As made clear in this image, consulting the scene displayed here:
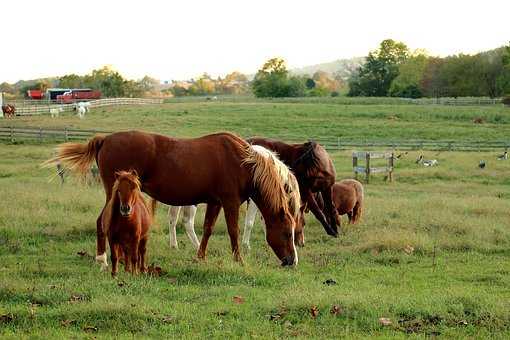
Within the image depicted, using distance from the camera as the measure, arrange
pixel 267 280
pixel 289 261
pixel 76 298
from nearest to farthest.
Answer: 1. pixel 76 298
2. pixel 267 280
3. pixel 289 261

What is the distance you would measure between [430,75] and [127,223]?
8932cm

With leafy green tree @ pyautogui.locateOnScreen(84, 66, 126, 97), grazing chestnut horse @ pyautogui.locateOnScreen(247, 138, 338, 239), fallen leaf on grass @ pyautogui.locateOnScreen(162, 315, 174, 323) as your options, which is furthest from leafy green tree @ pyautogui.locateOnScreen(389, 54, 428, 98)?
fallen leaf on grass @ pyautogui.locateOnScreen(162, 315, 174, 323)

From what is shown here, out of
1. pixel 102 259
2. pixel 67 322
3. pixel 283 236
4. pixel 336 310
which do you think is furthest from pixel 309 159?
pixel 67 322

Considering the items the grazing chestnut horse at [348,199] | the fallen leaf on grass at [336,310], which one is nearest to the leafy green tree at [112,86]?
the grazing chestnut horse at [348,199]

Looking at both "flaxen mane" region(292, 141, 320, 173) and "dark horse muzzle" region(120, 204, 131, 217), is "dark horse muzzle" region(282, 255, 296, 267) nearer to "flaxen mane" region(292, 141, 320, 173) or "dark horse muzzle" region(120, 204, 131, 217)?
"dark horse muzzle" region(120, 204, 131, 217)

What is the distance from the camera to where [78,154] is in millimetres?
9875

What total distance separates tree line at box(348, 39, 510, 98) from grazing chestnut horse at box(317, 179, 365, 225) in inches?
2883

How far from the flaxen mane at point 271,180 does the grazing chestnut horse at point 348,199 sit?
380 cm

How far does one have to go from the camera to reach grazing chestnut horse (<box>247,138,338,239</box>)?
11.6m

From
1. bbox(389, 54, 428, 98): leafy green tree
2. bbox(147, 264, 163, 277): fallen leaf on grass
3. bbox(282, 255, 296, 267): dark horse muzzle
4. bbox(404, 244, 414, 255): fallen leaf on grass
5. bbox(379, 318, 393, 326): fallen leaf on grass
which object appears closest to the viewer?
bbox(379, 318, 393, 326): fallen leaf on grass

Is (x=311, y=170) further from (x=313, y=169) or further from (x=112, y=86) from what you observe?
(x=112, y=86)

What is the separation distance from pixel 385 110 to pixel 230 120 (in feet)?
57.1

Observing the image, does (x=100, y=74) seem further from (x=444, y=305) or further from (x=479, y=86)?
(x=444, y=305)

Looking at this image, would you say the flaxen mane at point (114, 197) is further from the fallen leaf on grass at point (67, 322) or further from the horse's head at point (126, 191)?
the fallen leaf on grass at point (67, 322)
